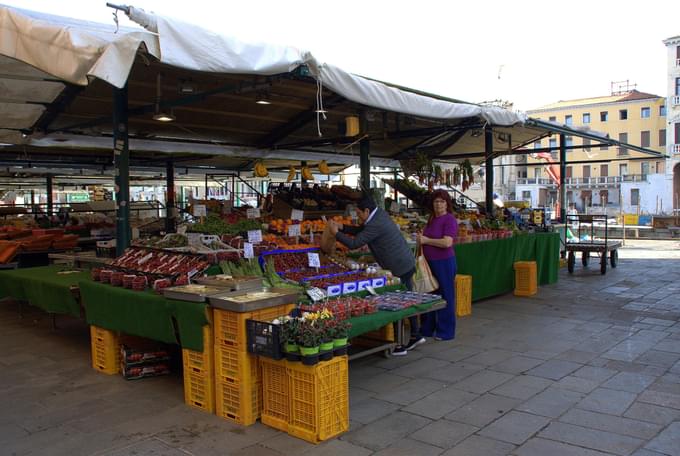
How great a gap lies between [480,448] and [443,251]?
2.79 metres

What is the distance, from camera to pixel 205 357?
4.12m

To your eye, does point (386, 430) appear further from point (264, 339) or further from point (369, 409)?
point (264, 339)

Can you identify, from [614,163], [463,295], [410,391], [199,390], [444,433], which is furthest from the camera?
[614,163]

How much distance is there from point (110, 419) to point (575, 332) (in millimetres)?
5121

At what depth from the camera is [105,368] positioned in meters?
5.21

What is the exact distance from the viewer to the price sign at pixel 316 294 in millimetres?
4750

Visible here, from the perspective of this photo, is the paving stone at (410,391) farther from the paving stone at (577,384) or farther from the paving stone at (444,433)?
the paving stone at (577,384)

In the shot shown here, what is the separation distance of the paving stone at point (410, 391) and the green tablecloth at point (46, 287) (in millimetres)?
3302

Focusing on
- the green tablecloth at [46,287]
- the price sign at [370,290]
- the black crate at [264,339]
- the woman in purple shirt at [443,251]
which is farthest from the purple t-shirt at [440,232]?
the green tablecloth at [46,287]

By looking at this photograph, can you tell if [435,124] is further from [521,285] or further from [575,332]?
[575,332]

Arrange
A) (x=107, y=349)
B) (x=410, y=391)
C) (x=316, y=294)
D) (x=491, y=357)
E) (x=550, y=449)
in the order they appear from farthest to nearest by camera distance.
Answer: (x=491, y=357) → (x=107, y=349) → (x=316, y=294) → (x=410, y=391) → (x=550, y=449)

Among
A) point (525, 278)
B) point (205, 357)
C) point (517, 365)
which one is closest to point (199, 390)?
point (205, 357)

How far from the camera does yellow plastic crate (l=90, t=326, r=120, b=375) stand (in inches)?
203

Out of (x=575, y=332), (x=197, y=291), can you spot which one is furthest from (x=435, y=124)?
(x=197, y=291)
